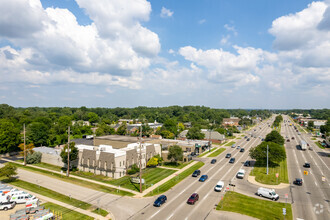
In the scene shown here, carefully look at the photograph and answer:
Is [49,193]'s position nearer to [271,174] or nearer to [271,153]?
[271,174]

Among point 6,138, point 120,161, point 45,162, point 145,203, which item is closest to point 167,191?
point 145,203

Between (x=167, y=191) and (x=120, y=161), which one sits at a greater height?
(x=120, y=161)

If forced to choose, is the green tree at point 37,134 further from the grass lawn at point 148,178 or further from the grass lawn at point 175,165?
the grass lawn at point 175,165

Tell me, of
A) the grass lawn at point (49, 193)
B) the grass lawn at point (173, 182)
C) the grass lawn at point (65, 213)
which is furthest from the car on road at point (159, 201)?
the grass lawn at point (49, 193)

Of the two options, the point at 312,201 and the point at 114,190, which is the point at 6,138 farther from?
the point at 312,201

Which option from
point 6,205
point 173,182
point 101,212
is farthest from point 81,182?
point 173,182
